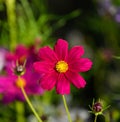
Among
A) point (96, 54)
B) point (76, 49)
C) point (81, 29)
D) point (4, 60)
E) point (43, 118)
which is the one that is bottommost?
point (43, 118)

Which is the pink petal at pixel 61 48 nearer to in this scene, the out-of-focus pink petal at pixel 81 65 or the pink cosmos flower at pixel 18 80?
the out-of-focus pink petal at pixel 81 65

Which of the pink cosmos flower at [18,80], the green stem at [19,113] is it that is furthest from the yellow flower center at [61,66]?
the green stem at [19,113]

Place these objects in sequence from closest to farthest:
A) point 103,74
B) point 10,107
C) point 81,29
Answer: point 10,107
point 103,74
point 81,29

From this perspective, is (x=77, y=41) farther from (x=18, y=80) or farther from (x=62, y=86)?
(x=62, y=86)

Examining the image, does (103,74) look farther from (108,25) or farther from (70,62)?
(70,62)

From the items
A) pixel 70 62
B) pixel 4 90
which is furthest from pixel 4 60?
pixel 70 62

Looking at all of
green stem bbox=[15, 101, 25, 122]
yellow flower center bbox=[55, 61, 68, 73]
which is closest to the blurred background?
green stem bbox=[15, 101, 25, 122]

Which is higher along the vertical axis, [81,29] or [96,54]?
[81,29]

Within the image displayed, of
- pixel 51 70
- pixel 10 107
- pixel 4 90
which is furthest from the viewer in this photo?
pixel 10 107

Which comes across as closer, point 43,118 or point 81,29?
point 43,118
